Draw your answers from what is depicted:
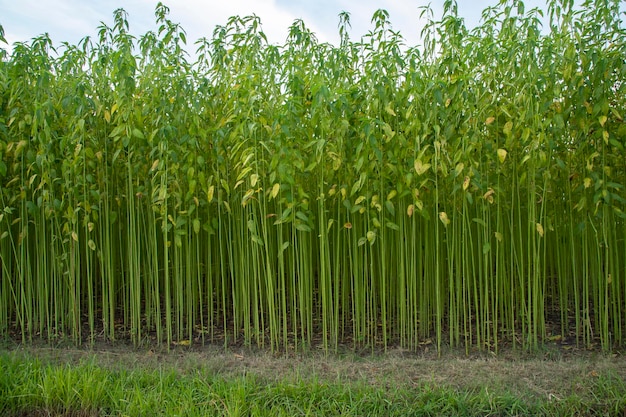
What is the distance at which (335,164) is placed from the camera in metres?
2.98

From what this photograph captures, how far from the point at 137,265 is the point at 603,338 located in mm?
3058

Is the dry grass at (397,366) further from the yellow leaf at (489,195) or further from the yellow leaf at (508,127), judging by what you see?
the yellow leaf at (508,127)

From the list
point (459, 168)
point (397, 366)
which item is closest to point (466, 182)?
point (459, 168)

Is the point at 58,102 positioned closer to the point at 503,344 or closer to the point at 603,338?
the point at 503,344

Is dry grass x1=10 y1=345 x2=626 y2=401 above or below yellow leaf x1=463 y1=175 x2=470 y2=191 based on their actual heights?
below

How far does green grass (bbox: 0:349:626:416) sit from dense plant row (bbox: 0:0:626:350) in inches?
24.8

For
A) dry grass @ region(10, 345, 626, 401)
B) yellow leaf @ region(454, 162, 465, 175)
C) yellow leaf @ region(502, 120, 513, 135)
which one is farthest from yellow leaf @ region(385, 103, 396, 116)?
dry grass @ region(10, 345, 626, 401)

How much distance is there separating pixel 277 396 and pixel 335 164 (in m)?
1.27

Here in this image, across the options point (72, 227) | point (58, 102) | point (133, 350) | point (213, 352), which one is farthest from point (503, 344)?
point (58, 102)

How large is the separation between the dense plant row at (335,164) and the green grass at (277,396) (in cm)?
63

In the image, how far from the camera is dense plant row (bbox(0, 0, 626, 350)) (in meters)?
3.00

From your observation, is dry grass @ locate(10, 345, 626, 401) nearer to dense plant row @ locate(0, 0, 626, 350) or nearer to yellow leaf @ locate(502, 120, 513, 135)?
dense plant row @ locate(0, 0, 626, 350)

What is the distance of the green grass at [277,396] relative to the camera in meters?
2.49

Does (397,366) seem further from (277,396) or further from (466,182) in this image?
(466,182)
